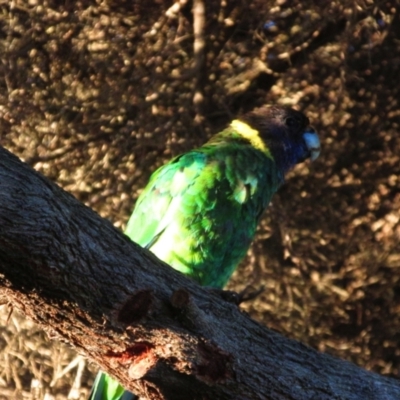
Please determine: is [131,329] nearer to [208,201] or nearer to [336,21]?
[208,201]

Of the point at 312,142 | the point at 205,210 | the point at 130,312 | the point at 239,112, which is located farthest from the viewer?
the point at 239,112

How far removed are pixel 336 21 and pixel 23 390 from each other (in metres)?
1.71

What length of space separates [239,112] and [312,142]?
294mm

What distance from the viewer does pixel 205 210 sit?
2.35 m

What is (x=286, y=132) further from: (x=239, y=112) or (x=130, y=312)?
→ (x=130, y=312)

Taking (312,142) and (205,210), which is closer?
(205,210)

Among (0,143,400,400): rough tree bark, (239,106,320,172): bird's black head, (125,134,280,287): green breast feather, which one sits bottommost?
(0,143,400,400): rough tree bark

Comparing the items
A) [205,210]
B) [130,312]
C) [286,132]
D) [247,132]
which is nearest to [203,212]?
[205,210]

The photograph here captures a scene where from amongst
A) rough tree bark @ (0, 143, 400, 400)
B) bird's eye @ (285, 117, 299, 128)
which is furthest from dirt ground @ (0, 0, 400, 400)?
rough tree bark @ (0, 143, 400, 400)

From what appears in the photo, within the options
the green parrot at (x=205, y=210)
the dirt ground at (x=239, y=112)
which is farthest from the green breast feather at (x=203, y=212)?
the dirt ground at (x=239, y=112)

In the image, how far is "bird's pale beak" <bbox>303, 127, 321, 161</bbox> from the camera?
8.66 feet

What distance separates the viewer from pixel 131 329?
1.41m

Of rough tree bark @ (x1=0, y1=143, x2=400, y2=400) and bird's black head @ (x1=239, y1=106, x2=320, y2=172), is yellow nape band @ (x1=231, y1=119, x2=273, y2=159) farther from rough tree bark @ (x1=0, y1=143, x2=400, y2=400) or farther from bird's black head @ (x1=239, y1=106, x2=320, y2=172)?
rough tree bark @ (x1=0, y1=143, x2=400, y2=400)

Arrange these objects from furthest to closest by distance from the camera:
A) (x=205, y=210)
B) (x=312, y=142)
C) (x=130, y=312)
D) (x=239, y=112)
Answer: (x=239, y=112)
(x=312, y=142)
(x=205, y=210)
(x=130, y=312)
